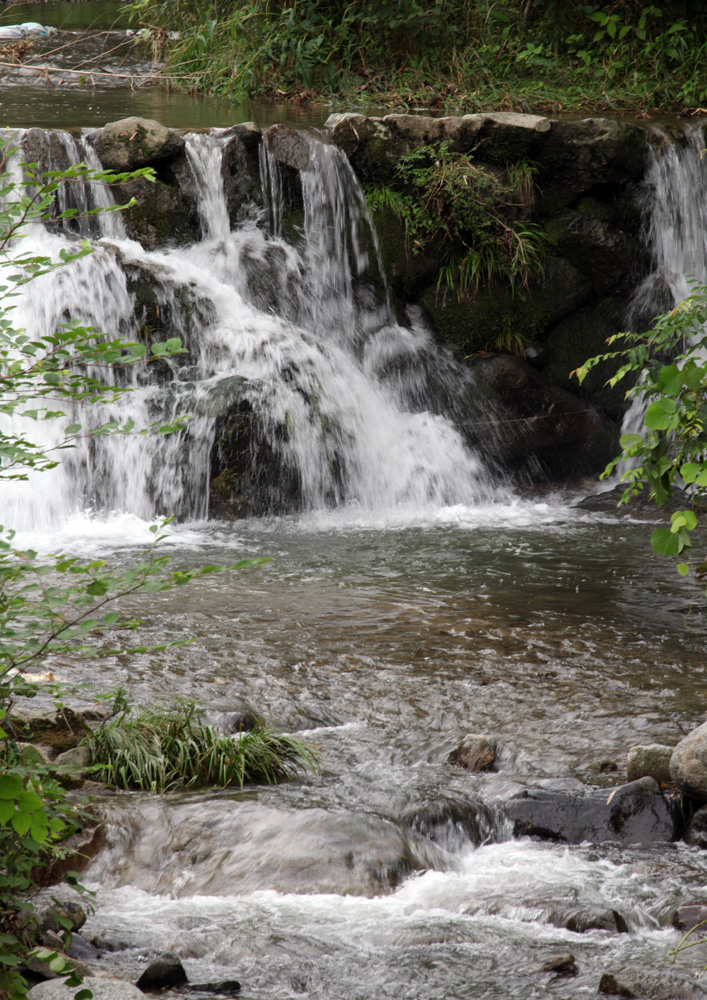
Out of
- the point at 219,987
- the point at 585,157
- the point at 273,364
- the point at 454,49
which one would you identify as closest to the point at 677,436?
the point at 219,987

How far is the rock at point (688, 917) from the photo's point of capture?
3658mm

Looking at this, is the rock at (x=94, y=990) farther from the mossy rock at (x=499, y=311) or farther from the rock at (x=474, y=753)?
the mossy rock at (x=499, y=311)

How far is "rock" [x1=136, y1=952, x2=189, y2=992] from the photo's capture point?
321 cm

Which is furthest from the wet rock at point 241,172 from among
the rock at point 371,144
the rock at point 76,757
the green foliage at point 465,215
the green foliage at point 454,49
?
the rock at point 76,757

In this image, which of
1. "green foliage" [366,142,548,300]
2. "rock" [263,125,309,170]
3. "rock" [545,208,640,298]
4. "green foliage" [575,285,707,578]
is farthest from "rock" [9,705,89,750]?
"rock" [545,208,640,298]

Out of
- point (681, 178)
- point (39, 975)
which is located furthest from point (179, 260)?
point (39, 975)

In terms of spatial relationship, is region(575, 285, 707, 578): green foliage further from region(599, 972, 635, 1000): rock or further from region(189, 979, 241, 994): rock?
region(189, 979, 241, 994): rock

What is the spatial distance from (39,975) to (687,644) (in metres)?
4.59

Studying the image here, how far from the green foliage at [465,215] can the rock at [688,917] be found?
815cm

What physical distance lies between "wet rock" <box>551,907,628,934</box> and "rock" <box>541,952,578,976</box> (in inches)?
11.0

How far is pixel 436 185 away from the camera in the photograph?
10750mm

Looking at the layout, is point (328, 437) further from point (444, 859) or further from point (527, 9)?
point (527, 9)

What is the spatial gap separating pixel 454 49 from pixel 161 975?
14737 mm

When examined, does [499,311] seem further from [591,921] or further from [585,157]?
[591,921]
